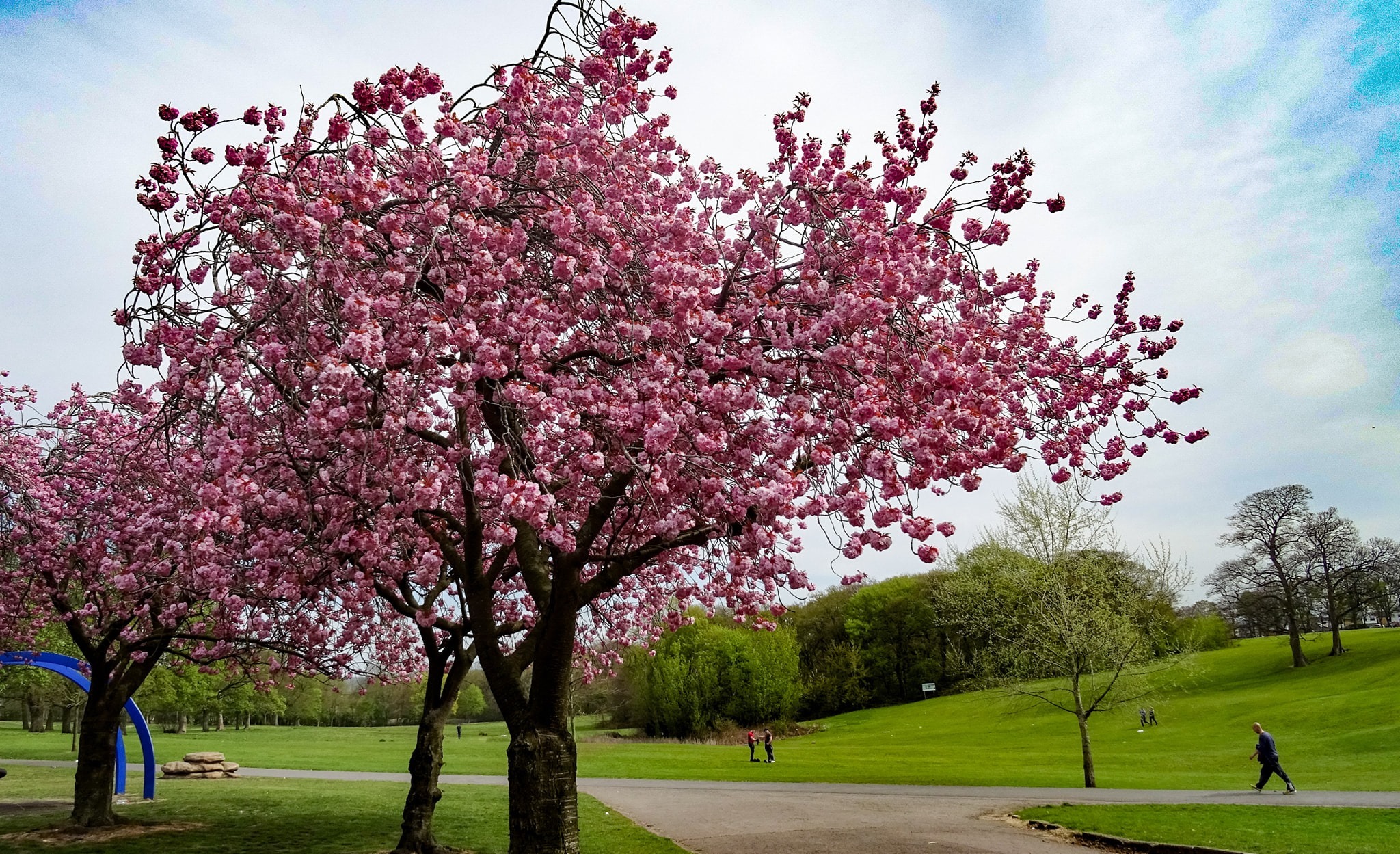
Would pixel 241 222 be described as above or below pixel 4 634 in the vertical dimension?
above

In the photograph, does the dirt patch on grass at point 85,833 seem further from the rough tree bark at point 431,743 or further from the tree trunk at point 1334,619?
the tree trunk at point 1334,619

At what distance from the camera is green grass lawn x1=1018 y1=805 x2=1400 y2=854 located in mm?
11102

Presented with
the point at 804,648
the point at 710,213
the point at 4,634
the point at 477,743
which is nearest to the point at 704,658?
the point at 477,743

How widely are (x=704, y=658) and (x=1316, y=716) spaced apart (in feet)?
102

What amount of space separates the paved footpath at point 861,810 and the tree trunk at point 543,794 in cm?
466

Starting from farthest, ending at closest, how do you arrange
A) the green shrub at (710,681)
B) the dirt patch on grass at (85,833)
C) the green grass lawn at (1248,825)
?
the green shrub at (710,681)
the dirt patch on grass at (85,833)
the green grass lawn at (1248,825)

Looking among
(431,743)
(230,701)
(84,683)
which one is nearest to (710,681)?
(230,701)

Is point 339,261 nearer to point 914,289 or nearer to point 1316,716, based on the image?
point 914,289

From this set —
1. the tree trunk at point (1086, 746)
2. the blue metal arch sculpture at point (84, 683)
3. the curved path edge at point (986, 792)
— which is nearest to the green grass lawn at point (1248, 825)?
the curved path edge at point (986, 792)

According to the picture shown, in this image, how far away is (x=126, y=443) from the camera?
13625 mm

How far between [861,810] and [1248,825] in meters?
6.74

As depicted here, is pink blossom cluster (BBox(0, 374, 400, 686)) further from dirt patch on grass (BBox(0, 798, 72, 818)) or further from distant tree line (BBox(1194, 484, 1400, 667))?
distant tree line (BBox(1194, 484, 1400, 667))

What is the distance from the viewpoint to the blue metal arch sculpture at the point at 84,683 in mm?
16109

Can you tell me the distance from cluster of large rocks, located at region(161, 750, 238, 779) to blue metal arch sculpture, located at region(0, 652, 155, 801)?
18.7 ft
